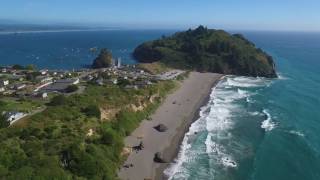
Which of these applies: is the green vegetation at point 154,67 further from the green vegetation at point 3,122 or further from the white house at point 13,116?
the green vegetation at point 3,122

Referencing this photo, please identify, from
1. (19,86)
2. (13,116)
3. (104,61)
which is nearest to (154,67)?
(104,61)

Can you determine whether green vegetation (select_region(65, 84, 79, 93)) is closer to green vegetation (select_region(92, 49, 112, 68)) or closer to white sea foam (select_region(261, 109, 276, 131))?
white sea foam (select_region(261, 109, 276, 131))

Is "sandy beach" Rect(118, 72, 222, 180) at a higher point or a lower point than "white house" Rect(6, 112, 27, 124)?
lower

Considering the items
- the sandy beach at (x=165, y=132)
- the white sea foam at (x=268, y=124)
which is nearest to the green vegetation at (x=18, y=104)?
the sandy beach at (x=165, y=132)

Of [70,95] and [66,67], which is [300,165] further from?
[66,67]

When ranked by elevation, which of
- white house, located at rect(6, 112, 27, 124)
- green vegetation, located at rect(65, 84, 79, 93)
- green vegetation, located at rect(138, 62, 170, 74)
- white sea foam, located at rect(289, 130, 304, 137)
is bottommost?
green vegetation, located at rect(138, 62, 170, 74)

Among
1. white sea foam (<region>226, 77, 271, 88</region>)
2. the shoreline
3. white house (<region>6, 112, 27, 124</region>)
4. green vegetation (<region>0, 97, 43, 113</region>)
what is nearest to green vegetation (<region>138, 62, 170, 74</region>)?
white sea foam (<region>226, 77, 271, 88</region>)

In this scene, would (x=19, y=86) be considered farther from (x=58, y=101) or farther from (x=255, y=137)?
(x=255, y=137)
